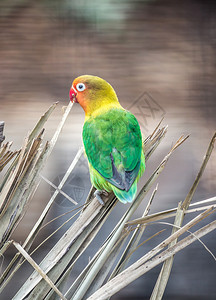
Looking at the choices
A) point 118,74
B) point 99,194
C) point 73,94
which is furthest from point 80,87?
point 118,74

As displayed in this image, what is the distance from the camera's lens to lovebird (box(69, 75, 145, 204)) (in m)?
0.51

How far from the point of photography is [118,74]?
1179 millimetres

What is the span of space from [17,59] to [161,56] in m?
0.40

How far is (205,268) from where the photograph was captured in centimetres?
123

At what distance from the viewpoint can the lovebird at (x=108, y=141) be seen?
509mm

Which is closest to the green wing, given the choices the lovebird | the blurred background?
the lovebird

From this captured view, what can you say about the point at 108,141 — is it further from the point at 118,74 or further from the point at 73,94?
the point at 118,74

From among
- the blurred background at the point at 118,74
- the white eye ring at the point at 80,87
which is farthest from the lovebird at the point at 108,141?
the blurred background at the point at 118,74

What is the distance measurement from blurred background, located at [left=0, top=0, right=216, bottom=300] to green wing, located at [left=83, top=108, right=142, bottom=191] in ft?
1.80

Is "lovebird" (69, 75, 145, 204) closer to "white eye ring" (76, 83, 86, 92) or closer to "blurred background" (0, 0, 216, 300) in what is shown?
"white eye ring" (76, 83, 86, 92)

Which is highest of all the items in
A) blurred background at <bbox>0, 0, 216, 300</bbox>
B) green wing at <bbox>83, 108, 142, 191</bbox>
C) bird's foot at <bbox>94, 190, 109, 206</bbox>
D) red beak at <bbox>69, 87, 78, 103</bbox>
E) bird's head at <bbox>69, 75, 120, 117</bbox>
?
blurred background at <bbox>0, 0, 216, 300</bbox>

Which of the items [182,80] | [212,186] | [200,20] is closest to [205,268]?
[212,186]

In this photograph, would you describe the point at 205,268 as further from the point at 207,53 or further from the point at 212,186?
the point at 207,53

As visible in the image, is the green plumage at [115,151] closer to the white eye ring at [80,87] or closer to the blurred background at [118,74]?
the white eye ring at [80,87]
